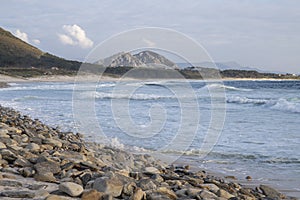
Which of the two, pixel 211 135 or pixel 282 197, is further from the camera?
pixel 211 135

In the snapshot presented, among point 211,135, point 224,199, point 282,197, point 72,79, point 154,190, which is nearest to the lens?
point 154,190

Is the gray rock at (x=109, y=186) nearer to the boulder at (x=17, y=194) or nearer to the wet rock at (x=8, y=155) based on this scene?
the boulder at (x=17, y=194)

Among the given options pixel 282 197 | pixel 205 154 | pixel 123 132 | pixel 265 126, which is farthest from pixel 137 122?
pixel 282 197

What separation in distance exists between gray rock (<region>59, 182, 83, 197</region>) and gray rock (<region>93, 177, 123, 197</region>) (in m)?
0.16

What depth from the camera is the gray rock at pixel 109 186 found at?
3.66 metres

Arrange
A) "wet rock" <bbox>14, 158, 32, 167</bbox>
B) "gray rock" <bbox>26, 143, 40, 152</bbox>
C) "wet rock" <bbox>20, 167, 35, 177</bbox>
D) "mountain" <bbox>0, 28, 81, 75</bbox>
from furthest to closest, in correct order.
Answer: "mountain" <bbox>0, 28, 81, 75</bbox>, "gray rock" <bbox>26, 143, 40, 152</bbox>, "wet rock" <bbox>14, 158, 32, 167</bbox>, "wet rock" <bbox>20, 167, 35, 177</bbox>

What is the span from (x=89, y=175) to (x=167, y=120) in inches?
393

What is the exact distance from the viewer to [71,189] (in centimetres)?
360

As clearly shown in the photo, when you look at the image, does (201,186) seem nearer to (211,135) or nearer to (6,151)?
(6,151)

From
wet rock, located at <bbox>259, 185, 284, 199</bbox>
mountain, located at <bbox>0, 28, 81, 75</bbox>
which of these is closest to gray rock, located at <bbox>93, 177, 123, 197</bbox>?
wet rock, located at <bbox>259, 185, 284, 199</bbox>

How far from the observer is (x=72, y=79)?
230 ft

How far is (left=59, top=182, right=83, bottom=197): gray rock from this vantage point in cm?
358

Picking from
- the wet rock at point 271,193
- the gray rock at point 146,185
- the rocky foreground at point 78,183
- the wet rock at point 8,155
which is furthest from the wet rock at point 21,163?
the wet rock at point 271,193

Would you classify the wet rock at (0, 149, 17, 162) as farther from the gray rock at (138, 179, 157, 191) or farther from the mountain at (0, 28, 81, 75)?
the mountain at (0, 28, 81, 75)
